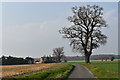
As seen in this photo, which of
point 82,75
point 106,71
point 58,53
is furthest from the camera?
point 58,53

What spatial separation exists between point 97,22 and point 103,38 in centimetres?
441

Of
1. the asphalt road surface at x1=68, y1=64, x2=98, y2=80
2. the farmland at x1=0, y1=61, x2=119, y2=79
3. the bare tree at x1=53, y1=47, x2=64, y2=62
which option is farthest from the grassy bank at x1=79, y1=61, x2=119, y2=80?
the bare tree at x1=53, y1=47, x2=64, y2=62

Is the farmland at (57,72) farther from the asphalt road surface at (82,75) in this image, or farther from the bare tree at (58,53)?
A: the bare tree at (58,53)

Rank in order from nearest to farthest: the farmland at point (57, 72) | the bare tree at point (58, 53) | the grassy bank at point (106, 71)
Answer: the grassy bank at point (106, 71) → the farmland at point (57, 72) → the bare tree at point (58, 53)

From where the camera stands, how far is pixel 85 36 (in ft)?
200

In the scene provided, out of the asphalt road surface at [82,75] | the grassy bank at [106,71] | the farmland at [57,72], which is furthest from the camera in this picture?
the farmland at [57,72]

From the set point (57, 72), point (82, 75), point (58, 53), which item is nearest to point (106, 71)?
point (82, 75)

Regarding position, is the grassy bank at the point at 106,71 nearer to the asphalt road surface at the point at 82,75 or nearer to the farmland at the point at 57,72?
the farmland at the point at 57,72

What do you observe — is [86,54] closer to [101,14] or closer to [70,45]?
[70,45]

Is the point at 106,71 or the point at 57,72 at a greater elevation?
the point at 106,71

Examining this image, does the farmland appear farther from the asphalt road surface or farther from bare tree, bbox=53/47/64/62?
bare tree, bbox=53/47/64/62

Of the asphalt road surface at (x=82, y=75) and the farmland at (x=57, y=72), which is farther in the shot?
the farmland at (x=57, y=72)

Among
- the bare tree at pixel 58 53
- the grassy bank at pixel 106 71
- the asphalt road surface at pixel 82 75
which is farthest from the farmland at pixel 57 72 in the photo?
the bare tree at pixel 58 53

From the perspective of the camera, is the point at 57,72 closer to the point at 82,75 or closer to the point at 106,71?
the point at 106,71
